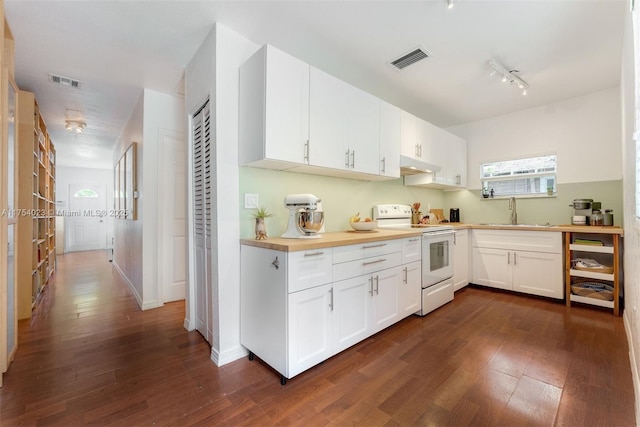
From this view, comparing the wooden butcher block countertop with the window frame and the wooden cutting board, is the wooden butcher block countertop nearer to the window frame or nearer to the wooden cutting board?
the wooden cutting board

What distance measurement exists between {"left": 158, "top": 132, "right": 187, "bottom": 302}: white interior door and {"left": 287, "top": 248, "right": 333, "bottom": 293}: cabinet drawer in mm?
2159

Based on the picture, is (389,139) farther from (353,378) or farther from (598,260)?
(598,260)

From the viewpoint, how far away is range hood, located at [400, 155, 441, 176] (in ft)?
10.1

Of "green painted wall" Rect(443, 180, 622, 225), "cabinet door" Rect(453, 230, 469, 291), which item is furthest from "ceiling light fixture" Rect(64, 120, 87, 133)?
"green painted wall" Rect(443, 180, 622, 225)

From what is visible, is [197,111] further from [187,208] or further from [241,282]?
[241,282]

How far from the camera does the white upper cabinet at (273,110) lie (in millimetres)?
1872

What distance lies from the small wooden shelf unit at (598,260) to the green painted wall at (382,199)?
1.39 feet

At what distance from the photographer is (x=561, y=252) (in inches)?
121

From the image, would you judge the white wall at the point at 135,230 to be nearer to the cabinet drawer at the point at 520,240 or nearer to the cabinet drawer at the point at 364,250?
the cabinet drawer at the point at 364,250

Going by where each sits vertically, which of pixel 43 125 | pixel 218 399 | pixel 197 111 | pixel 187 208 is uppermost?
pixel 43 125

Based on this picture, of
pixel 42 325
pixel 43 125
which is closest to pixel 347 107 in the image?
pixel 42 325

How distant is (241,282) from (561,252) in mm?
3512

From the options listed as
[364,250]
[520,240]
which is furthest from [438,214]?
[364,250]

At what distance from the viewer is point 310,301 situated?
1.77 meters
